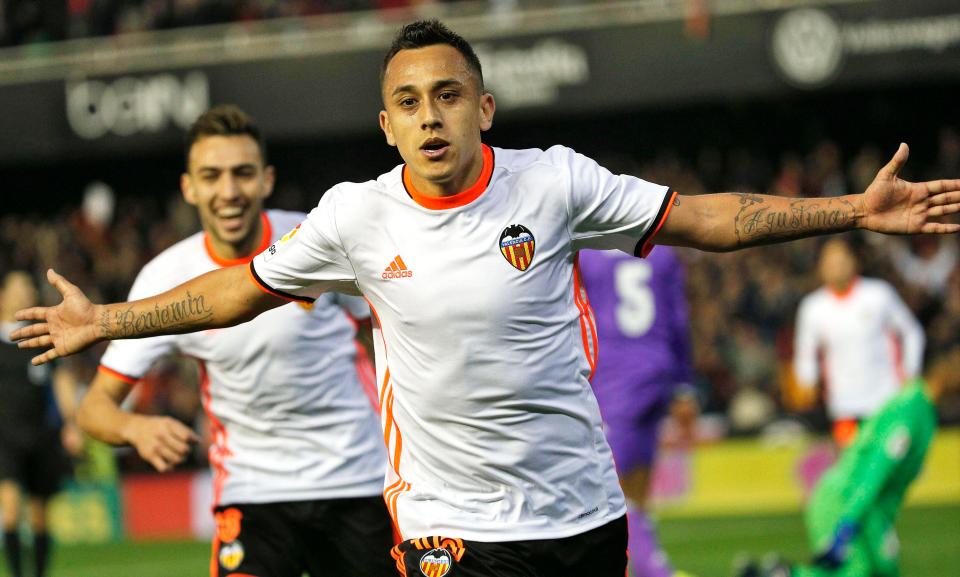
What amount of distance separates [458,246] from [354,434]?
5.80ft

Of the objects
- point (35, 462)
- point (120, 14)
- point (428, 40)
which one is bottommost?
point (35, 462)

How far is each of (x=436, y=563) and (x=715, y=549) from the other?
887cm

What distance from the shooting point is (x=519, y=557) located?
14.3 ft

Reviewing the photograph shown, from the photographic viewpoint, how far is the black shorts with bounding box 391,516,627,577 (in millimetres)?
4367

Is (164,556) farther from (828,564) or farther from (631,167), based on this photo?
(631,167)

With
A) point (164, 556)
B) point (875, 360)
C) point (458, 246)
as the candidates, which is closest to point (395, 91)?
point (458, 246)

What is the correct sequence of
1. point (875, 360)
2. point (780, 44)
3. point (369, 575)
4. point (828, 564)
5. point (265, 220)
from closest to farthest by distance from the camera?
point (369, 575)
point (265, 220)
point (828, 564)
point (875, 360)
point (780, 44)

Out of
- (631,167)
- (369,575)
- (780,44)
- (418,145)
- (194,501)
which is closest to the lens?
(418,145)

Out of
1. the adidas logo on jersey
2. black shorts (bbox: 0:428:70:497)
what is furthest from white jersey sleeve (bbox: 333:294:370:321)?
black shorts (bbox: 0:428:70:497)

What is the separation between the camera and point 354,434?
5895mm

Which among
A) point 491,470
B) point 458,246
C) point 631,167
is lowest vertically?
point 491,470

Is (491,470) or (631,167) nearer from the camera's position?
(491,470)

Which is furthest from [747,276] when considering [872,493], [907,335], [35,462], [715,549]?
[872,493]

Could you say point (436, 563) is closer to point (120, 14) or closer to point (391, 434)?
point (391, 434)
